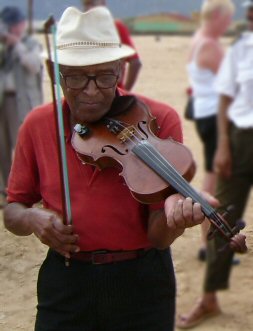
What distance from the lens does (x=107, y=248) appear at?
191 cm

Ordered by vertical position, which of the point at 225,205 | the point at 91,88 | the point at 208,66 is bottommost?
the point at 225,205

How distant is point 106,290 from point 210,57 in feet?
7.29

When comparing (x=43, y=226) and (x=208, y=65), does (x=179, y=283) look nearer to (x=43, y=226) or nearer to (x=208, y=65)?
(x=208, y=65)

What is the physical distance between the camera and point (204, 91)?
3.98 m

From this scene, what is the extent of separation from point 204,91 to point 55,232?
7.71ft

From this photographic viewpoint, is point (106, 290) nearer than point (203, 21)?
Yes

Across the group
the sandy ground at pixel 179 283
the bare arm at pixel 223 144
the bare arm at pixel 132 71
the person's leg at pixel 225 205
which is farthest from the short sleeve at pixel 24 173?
the bare arm at pixel 132 71

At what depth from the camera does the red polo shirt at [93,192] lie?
1.89 meters

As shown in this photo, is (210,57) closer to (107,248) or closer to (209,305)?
(209,305)

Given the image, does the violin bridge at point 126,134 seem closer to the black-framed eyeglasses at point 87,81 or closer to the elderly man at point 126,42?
the black-framed eyeglasses at point 87,81

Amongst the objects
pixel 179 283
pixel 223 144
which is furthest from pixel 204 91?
pixel 179 283

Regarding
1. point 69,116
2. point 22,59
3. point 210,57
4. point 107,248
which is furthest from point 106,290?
point 22,59

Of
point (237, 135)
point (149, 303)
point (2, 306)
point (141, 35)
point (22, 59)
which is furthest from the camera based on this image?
point (141, 35)

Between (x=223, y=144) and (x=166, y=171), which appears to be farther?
(x=223, y=144)
